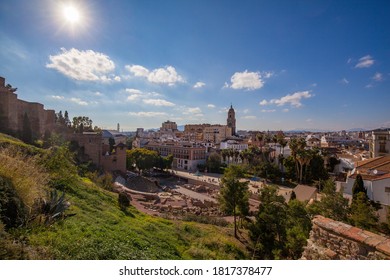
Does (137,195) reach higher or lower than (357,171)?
lower

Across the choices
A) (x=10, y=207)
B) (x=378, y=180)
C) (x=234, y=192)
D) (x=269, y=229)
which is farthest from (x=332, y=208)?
(x=10, y=207)

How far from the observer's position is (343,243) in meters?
2.36

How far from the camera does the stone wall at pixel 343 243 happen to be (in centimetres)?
216

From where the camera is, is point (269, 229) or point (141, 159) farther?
point (141, 159)

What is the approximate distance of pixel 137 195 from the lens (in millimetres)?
12602

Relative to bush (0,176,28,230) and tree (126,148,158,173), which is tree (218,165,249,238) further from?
tree (126,148,158,173)

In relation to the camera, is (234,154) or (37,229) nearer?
(37,229)

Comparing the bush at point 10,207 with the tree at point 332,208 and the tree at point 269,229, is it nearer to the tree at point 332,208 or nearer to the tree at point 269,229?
the tree at point 269,229

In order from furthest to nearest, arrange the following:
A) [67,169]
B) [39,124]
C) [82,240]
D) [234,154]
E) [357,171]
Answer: [234,154] → [39,124] → [357,171] → [67,169] → [82,240]

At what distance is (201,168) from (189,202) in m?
14.1

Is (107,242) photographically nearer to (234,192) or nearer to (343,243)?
(343,243)

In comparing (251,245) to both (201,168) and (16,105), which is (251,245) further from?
(201,168)

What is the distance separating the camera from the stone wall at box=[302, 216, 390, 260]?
216cm
